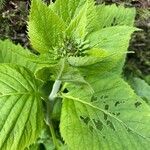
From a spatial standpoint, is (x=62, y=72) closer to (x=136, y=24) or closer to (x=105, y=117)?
(x=105, y=117)

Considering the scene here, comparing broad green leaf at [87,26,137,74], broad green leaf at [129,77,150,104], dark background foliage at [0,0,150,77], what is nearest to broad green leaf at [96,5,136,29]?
broad green leaf at [87,26,137,74]

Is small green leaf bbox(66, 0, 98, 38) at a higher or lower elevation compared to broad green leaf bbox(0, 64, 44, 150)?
higher

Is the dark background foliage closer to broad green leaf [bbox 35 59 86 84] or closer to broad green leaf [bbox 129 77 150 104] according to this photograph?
broad green leaf [bbox 129 77 150 104]

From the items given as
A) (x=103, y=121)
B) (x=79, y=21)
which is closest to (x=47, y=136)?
(x=103, y=121)

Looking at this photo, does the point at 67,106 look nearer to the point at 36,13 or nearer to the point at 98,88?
the point at 98,88

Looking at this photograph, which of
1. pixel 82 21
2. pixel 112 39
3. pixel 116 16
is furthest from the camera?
pixel 116 16

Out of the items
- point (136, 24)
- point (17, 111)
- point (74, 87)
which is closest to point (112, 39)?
point (74, 87)

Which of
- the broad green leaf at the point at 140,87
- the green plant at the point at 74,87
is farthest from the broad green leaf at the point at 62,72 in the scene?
the broad green leaf at the point at 140,87
